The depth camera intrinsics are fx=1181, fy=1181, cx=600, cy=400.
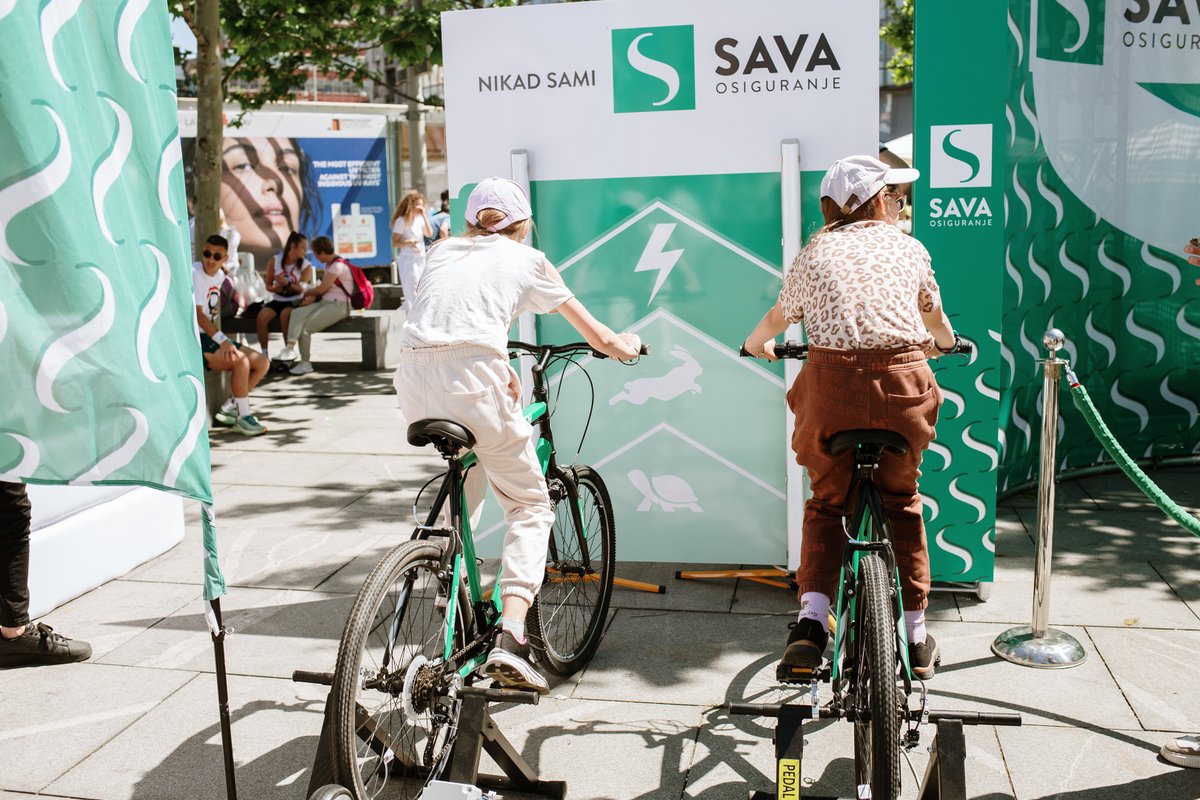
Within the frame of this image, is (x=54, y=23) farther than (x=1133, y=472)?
No

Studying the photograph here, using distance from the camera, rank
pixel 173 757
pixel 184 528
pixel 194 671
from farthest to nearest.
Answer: pixel 184 528
pixel 194 671
pixel 173 757

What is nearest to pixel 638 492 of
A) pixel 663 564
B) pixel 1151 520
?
pixel 663 564

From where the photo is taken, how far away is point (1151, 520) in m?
6.55

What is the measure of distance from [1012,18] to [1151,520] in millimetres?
2834

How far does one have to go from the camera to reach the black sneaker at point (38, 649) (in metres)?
4.70

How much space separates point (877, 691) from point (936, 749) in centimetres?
45

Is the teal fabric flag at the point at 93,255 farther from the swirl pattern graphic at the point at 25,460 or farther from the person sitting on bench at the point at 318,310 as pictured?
the person sitting on bench at the point at 318,310

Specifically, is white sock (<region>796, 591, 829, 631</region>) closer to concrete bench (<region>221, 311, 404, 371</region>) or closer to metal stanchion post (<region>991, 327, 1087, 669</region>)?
metal stanchion post (<region>991, 327, 1087, 669</region>)

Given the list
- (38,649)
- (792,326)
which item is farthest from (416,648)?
(792,326)

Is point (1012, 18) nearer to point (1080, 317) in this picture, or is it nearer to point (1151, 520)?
point (1080, 317)

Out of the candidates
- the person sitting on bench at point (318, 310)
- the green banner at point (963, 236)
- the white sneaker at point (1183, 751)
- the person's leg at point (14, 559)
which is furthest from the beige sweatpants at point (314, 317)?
the white sneaker at point (1183, 751)

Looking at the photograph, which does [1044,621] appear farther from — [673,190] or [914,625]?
[673,190]

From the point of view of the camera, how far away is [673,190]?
5.06 m

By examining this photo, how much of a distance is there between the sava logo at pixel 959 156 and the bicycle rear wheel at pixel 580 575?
6.22ft
